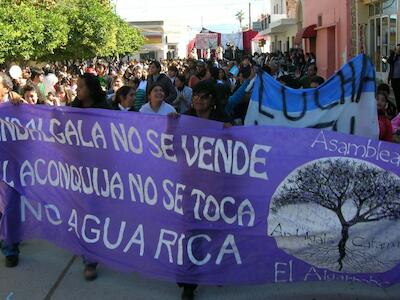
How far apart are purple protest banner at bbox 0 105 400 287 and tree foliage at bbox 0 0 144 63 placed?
10.2 metres

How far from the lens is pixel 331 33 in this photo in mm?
23891

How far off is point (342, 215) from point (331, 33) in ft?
70.0

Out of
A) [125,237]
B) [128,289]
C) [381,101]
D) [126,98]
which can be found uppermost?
[126,98]

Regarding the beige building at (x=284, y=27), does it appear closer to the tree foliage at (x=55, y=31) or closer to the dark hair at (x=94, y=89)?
the tree foliage at (x=55, y=31)

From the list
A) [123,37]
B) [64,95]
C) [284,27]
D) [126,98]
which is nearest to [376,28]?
[64,95]

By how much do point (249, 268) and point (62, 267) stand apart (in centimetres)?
179

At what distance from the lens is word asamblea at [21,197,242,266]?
13.3 feet

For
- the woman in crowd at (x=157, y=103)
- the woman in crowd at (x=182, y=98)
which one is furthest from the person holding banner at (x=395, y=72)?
the woman in crowd at (x=157, y=103)

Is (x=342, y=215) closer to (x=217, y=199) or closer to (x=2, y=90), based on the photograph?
(x=217, y=199)

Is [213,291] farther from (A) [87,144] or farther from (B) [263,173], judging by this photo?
(A) [87,144]

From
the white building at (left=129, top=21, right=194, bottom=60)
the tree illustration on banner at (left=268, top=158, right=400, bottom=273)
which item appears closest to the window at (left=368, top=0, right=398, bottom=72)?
the tree illustration on banner at (left=268, top=158, right=400, bottom=273)

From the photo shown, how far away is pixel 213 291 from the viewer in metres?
4.29

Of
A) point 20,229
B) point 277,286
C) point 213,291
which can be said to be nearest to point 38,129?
point 20,229

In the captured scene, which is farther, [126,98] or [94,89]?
[126,98]
